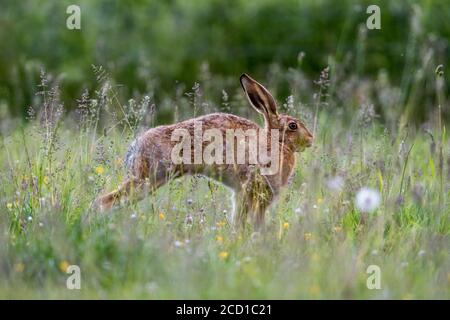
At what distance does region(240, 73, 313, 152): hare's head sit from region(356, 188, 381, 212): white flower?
795 mm

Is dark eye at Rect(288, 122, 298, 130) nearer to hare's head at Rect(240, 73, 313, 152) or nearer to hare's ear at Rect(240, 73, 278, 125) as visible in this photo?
hare's head at Rect(240, 73, 313, 152)

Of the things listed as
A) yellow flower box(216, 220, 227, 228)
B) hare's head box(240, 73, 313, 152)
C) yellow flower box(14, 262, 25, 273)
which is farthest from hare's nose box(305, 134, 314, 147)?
yellow flower box(14, 262, 25, 273)

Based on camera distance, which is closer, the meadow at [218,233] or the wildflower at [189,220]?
the meadow at [218,233]

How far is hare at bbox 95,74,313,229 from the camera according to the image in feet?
20.6

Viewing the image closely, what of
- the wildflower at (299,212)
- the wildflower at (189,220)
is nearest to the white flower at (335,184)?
the wildflower at (299,212)

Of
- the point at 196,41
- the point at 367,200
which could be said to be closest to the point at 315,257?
the point at 367,200

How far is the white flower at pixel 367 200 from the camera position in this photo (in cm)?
609

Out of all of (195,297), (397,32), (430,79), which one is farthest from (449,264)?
(397,32)

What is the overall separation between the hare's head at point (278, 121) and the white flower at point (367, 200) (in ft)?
2.61

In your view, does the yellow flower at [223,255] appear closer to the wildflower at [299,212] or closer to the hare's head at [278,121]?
the wildflower at [299,212]

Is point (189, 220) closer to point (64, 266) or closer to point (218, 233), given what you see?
point (218, 233)

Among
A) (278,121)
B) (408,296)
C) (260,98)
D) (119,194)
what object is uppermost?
(260,98)

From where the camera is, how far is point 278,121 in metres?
6.87

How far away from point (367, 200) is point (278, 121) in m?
1.13
